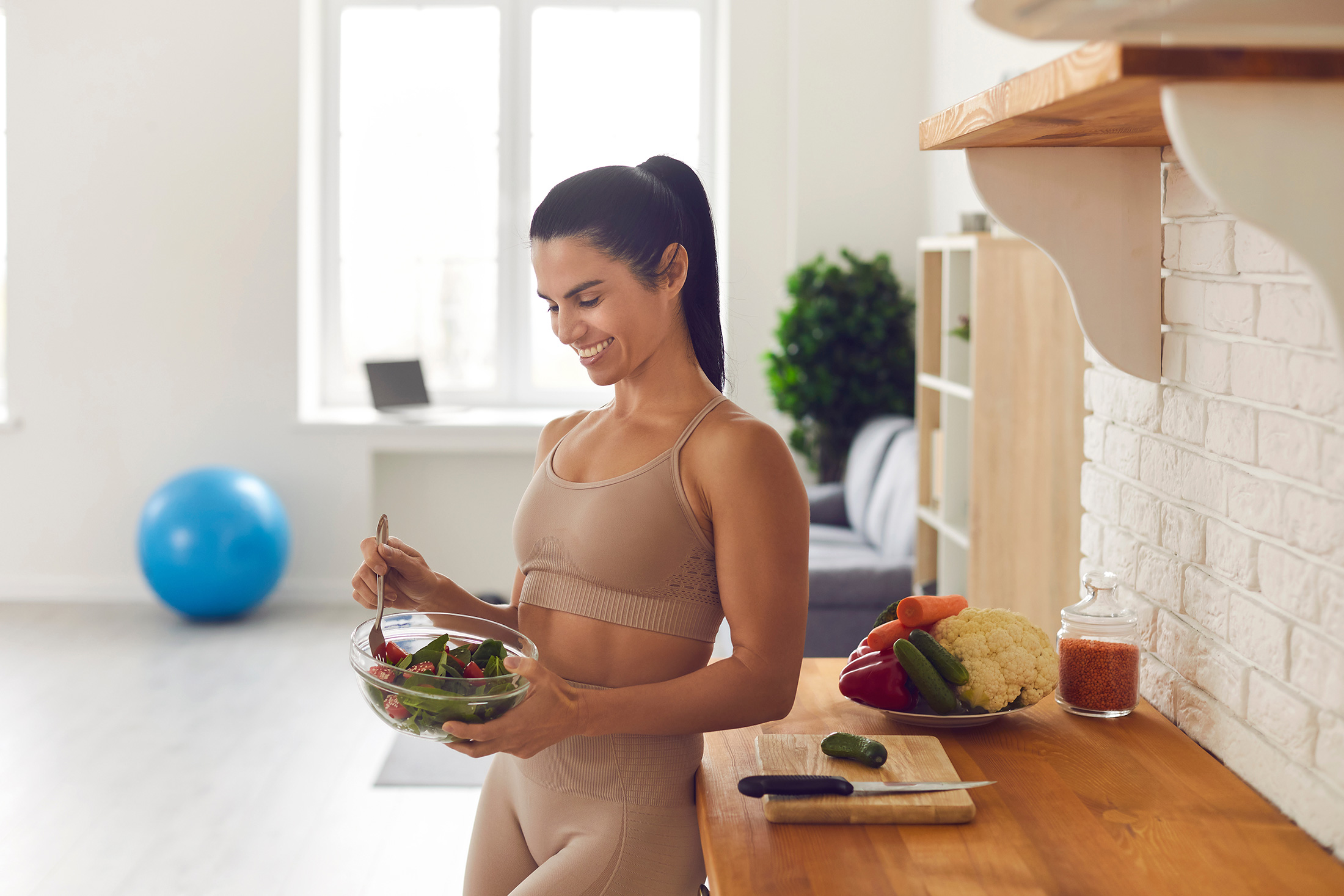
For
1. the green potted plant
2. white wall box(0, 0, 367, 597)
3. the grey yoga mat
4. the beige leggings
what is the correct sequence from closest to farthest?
the beige leggings < the grey yoga mat < the green potted plant < white wall box(0, 0, 367, 597)

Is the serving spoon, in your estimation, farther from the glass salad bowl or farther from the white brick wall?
the white brick wall

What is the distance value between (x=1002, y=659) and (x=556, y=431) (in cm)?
58

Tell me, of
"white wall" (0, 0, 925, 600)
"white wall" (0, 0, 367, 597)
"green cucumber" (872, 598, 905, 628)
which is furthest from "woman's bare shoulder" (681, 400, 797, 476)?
"white wall" (0, 0, 367, 597)

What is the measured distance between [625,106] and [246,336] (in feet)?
6.73

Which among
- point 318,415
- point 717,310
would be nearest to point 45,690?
point 318,415

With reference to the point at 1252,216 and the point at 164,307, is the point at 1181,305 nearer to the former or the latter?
the point at 1252,216

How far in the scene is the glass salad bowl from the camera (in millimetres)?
1002

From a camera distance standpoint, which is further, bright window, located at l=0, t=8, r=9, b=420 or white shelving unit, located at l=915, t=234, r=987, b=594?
bright window, located at l=0, t=8, r=9, b=420

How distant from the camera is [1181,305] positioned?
1.24 metres

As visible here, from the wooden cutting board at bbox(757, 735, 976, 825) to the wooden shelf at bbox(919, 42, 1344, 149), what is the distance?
60 cm

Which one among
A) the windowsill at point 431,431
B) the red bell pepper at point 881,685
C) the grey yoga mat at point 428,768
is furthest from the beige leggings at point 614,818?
the windowsill at point 431,431

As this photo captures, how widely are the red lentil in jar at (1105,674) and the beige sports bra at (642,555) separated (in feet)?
1.42

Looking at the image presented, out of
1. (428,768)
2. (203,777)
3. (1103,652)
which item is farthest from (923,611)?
(203,777)

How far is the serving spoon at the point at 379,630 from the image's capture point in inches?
45.3
